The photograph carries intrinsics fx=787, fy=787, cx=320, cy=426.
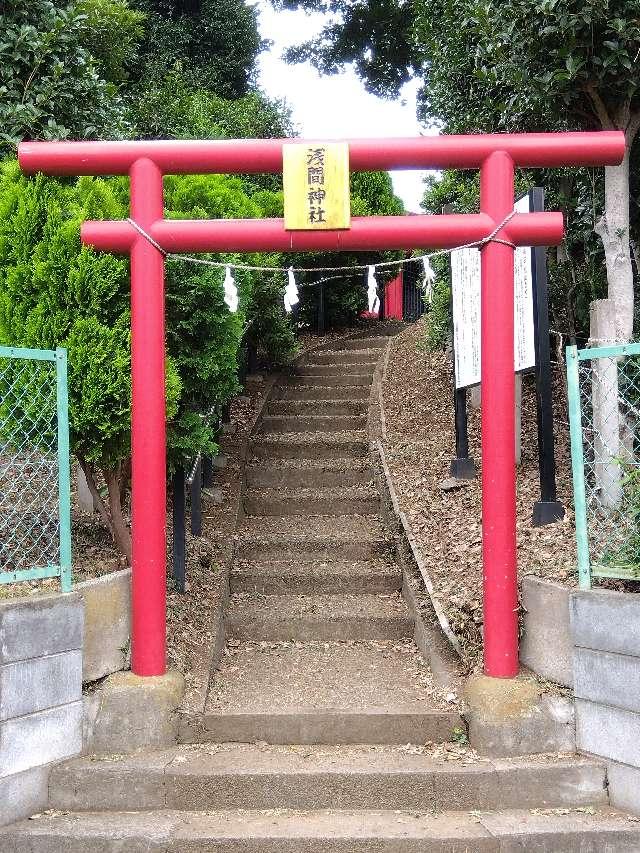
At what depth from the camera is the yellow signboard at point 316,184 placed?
425cm

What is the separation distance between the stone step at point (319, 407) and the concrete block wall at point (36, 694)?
15.7ft

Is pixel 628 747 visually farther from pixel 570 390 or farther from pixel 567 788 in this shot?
pixel 570 390

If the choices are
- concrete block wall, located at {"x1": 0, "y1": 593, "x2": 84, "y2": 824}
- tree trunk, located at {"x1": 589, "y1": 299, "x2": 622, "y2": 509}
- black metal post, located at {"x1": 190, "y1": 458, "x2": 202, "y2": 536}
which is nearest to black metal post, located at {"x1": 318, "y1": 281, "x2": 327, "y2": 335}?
black metal post, located at {"x1": 190, "y1": 458, "x2": 202, "y2": 536}

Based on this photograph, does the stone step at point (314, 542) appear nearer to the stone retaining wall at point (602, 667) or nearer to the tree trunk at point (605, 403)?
the tree trunk at point (605, 403)

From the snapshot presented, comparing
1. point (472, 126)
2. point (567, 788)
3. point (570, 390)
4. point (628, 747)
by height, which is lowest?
point (567, 788)

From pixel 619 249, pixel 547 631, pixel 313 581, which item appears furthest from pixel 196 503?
pixel 619 249

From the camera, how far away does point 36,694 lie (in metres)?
3.80

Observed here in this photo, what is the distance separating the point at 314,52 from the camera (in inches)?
623

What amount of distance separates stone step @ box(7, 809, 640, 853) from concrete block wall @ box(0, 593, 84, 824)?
0.63 ft

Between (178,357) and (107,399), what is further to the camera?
(178,357)

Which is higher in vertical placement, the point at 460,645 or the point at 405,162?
the point at 405,162

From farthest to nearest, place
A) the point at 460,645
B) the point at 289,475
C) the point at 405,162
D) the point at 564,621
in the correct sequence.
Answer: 1. the point at 289,475
2. the point at 460,645
3. the point at 405,162
4. the point at 564,621

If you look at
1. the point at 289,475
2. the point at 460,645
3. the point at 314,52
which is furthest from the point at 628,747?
the point at 314,52

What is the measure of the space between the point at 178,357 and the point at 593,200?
3686mm
